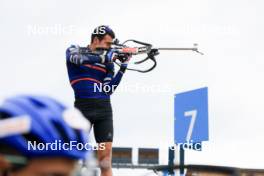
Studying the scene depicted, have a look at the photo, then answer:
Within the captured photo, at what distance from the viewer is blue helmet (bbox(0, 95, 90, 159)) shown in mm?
2354

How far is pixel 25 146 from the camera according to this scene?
238 cm

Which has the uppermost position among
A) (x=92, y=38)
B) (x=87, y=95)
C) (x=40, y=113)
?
(x=92, y=38)

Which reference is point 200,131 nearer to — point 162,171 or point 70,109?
point 162,171

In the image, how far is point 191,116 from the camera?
10445mm

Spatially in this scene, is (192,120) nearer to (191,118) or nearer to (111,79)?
(191,118)

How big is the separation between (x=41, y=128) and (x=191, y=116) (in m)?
8.13

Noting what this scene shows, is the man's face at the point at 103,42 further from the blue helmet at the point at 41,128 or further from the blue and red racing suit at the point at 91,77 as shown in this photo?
the blue helmet at the point at 41,128

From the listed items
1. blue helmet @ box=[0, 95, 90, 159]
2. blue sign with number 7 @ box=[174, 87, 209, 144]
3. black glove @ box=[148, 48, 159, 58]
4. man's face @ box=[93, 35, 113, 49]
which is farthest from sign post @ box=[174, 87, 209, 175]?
blue helmet @ box=[0, 95, 90, 159]

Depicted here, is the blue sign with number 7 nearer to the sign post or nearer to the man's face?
the sign post

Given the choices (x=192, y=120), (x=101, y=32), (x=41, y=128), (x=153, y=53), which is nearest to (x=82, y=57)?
(x=101, y=32)

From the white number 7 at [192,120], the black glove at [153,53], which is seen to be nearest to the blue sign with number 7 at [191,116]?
the white number 7 at [192,120]

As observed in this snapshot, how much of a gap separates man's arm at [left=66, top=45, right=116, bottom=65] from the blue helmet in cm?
587

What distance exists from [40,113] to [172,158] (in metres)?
9.17

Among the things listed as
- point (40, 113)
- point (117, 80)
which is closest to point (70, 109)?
point (40, 113)
